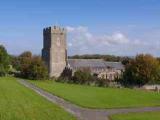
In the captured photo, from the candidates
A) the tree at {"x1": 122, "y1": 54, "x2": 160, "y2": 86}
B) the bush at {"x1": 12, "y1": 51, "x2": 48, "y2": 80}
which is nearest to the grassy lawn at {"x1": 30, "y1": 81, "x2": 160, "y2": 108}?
the tree at {"x1": 122, "y1": 54, "x2": 160, "y2": 86}

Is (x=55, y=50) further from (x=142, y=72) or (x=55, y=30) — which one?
(x=142, y=72)

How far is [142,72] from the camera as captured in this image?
88.5 metres

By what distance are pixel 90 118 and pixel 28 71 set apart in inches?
2772

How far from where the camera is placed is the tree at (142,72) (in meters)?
88.1

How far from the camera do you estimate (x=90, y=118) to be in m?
30.1

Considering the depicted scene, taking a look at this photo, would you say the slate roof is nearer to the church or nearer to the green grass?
the church

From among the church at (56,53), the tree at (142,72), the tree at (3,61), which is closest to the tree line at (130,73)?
the tree at (142,72)

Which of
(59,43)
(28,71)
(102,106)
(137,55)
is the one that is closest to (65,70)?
(59,43)

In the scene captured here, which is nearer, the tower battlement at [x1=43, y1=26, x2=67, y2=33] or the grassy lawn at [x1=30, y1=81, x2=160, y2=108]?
the grassy lawn at [x1=30, y1=81, x2=160, y2=108]

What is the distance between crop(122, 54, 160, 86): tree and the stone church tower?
2555 cm

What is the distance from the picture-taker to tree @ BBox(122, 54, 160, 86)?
8806 centimetres

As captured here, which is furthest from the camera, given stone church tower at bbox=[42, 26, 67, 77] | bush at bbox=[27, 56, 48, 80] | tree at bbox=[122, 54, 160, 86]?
stone church tower at bbox=[42, 26, 67, 77]

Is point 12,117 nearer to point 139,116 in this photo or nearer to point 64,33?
point 139,116

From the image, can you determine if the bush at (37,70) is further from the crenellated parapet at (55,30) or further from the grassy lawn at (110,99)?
the grassy lawn at (110,99)
